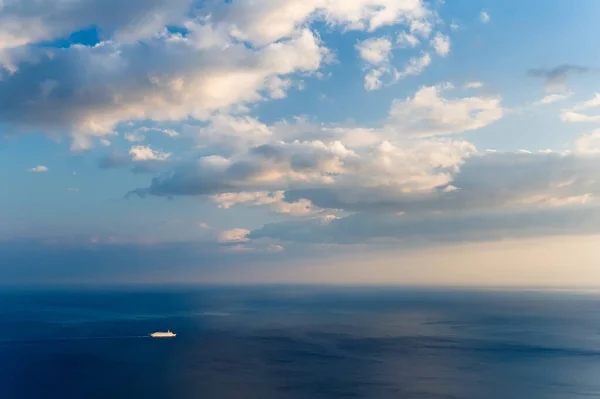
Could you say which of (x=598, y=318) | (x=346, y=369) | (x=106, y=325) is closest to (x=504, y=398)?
(x=346, y=369)

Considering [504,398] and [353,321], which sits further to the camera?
[353,321]

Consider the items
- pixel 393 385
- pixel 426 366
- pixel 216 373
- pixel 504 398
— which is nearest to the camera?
pixel 504 398

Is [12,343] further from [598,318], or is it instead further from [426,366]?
[598,318]

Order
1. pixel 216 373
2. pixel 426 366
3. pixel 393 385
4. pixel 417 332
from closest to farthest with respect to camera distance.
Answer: pixel 393 385
pixel 216 373
pixel 426 366
pixel 417 332

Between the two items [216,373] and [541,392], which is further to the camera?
[216,373]

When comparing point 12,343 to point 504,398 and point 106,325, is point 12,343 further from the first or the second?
point 504,398

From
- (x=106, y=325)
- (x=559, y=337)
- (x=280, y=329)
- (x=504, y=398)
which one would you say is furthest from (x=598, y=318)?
(x=106, y=325)
